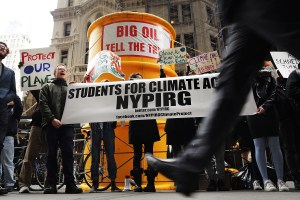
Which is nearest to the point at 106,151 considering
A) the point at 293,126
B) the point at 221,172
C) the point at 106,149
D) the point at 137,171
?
the point at 106,149

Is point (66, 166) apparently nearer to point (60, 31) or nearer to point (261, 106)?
point (261, 106)

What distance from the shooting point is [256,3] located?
117 centimetres

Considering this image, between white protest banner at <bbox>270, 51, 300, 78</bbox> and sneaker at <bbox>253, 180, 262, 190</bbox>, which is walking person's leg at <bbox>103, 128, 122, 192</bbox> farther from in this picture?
white protest banner at <bbox>270, 51, 300, 78</bbox>

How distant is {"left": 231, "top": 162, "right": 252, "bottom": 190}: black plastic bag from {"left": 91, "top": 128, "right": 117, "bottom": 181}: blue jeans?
7.85ft

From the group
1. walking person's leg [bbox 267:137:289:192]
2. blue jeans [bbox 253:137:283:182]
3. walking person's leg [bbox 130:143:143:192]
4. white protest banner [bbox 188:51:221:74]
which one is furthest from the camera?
white protest banner [bbox 188:51:221:74]

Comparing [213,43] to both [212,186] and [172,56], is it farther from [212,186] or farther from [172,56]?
[212,186]

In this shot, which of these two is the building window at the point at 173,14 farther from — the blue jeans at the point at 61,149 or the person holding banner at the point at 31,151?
the blue jeans at the point at 61,149

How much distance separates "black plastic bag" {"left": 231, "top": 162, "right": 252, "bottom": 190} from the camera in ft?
18.4

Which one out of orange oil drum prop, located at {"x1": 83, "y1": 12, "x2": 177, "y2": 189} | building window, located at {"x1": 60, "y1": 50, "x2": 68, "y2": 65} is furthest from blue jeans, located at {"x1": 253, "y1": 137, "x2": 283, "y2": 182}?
building window, located at {"x1": 60, "y1": 50, "x2": 68, "y2": 65}

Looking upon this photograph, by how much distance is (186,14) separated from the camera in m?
30.4

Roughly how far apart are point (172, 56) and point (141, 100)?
83.4 inches

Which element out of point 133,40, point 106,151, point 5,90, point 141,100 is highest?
point 133,40

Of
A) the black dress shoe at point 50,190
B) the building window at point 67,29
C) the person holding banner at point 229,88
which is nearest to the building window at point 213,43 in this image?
the building window at point 67,29

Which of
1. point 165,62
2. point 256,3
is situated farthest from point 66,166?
point 256,3
